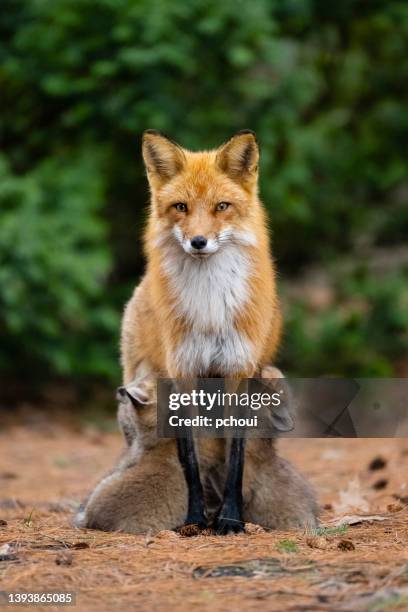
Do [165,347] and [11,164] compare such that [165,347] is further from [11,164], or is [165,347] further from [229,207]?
[11,164]

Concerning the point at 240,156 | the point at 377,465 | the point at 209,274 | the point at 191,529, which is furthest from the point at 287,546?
the point at 377,465

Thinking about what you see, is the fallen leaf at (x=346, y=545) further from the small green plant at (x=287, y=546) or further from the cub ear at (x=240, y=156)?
the cub ear at (x=240, y=156)

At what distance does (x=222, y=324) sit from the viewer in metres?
5.59

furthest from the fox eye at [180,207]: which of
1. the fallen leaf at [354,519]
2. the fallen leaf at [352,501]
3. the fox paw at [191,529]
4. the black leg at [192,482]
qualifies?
the fallen leaf at [352,501]

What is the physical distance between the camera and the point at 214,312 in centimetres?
559

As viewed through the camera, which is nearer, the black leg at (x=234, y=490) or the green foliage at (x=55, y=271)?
the black leg at (x=234, y=490)

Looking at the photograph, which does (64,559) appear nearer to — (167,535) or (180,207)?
(167,535)

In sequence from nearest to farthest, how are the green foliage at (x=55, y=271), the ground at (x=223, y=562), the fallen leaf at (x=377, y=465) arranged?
the ground at (x=223, y=562) < the fallen leaf at (x=377, y=465) < the green foliage at (x=55, y=271)

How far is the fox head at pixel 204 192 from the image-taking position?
5.50m

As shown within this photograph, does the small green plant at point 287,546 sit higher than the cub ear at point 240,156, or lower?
lower

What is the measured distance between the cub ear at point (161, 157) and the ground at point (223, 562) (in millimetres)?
2158

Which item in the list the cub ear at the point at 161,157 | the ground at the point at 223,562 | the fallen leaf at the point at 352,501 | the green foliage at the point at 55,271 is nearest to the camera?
the ground at the point at 223,562

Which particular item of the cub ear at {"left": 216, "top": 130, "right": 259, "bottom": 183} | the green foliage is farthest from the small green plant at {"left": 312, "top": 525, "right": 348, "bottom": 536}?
the green foliage

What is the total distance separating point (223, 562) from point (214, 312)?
155 centimetres
